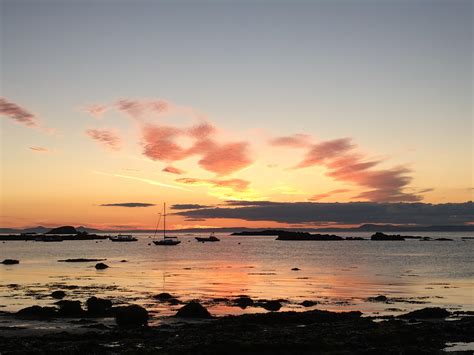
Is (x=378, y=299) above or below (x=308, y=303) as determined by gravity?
below

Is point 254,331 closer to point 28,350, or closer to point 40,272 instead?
point 28,350

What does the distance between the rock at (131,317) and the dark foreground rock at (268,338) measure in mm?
1455

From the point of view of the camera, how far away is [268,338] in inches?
1080

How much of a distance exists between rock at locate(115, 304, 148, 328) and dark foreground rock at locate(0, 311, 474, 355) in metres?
1.45

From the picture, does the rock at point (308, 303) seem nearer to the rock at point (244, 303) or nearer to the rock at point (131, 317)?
the rock at point (244, 303)

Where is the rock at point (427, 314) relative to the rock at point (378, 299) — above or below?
above

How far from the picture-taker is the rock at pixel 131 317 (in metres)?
32.8

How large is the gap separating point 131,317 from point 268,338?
1006 cm

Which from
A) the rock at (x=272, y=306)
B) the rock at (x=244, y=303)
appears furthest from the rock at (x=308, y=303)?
the rock at (x=244, y=303)

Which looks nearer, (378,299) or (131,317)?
(131,317)

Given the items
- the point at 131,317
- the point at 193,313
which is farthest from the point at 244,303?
the point at 131,317

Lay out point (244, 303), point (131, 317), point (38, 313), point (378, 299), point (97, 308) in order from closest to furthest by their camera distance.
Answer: point (131, 317) → point (38, 313) → point (97, 308) → point (244, 303) → point (378, 299)

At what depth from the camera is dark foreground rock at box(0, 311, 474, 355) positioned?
82.4 feet

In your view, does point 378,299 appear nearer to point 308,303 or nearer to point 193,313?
point 308,303
